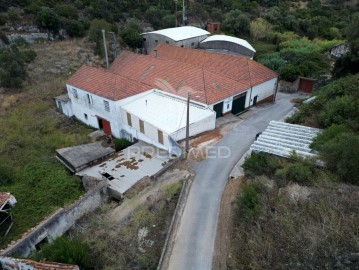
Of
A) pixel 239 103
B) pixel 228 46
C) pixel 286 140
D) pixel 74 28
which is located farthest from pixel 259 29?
pixel 286 140

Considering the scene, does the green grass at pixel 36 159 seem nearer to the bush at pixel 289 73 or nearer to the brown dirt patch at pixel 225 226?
the brown dirt patch at pixel 225 226

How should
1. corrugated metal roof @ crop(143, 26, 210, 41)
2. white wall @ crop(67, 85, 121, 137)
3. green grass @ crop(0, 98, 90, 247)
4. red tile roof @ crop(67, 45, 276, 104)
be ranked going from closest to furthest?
green grass @ crop(0, 98, 90, 247)
white wall @ crop(67, 85, 121, 137)
red tile roof @ crop(67, 45, 276, 104)
corrugated metal roof @ crop(143, 26, 210, 41)

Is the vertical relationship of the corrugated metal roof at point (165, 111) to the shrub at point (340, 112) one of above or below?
below

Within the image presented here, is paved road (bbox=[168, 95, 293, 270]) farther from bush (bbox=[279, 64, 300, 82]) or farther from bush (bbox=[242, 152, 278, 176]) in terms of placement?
bush (bbox=[279, 64, 300, 82])

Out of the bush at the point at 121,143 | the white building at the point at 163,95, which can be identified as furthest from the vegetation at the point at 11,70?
the bush at the point at 121,143

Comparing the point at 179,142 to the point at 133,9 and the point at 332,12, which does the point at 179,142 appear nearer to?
the point at 133,9

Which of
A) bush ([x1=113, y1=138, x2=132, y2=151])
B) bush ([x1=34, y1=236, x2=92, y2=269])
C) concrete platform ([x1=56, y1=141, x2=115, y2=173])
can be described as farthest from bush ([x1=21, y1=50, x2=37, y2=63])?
bush ([x1=34, y1=236, x2=92, y2=269])
